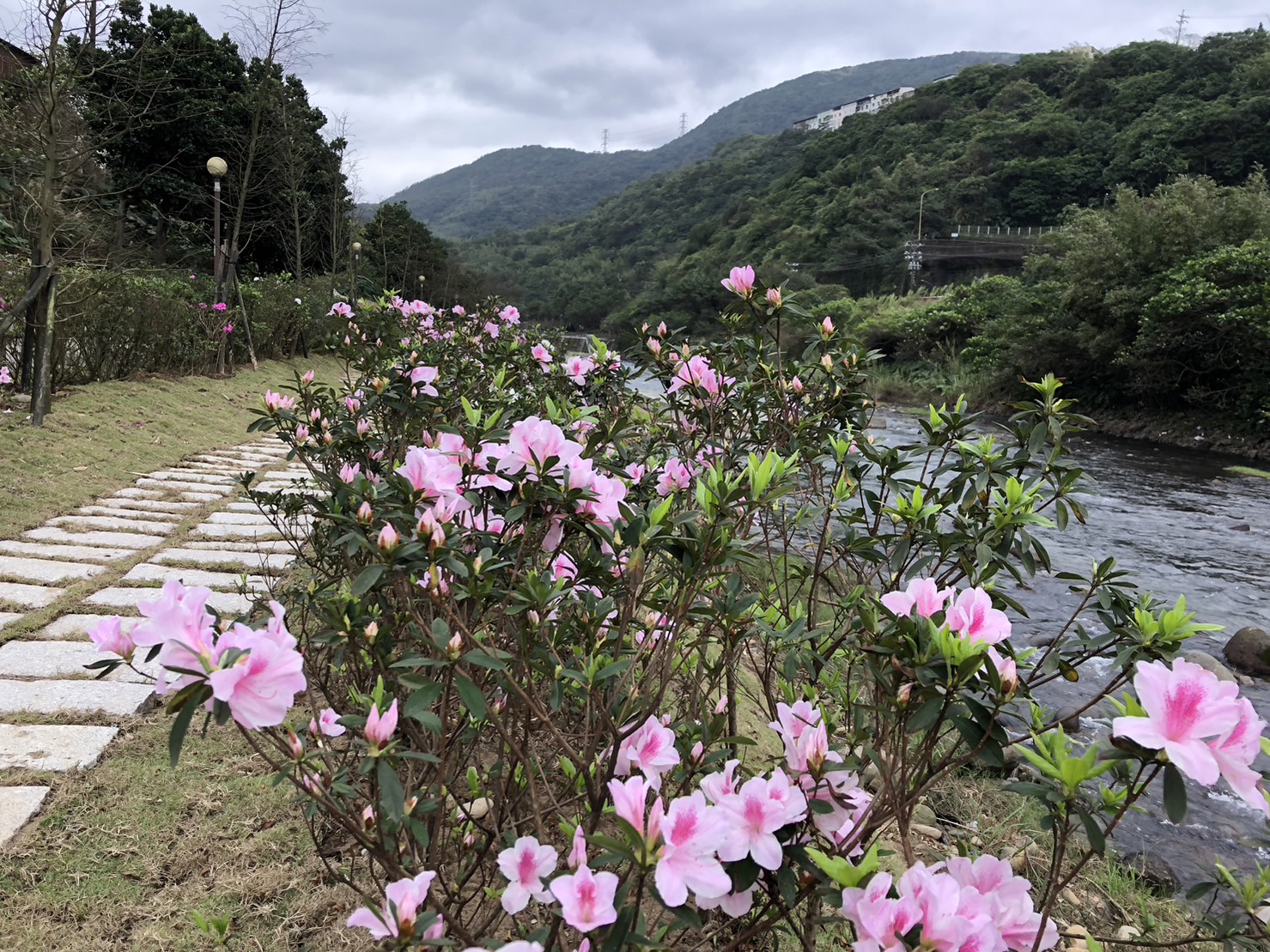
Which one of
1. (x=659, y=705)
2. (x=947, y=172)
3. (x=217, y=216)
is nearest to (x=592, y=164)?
(x=947, y=172)

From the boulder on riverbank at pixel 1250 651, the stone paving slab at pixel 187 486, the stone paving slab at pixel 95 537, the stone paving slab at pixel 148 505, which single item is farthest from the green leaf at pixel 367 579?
the boulder on riverbank at pixel 1250 651

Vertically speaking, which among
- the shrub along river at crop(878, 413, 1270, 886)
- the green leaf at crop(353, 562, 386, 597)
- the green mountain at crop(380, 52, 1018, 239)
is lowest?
the shrub along river at crop(878, 413, 1270, 886)

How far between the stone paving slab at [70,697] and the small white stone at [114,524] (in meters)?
1.54

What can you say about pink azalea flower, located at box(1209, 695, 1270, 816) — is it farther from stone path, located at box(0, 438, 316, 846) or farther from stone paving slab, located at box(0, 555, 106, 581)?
stone paving slab, located at box(0, 555, 106, 581)

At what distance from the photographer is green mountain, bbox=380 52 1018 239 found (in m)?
91.9

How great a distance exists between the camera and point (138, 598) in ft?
8.68

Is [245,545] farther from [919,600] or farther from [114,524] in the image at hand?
[919,600]

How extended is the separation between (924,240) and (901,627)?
38295 mm

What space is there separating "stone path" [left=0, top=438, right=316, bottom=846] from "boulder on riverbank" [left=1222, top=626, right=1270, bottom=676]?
4.88 m

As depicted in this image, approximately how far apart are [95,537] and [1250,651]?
5830mm

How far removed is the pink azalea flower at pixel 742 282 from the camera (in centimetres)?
182

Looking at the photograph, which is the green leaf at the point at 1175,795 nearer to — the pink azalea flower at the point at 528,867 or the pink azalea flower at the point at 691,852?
the pink azalea flower at the point at 691,852

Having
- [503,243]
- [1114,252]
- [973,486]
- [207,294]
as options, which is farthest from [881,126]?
[973,486]

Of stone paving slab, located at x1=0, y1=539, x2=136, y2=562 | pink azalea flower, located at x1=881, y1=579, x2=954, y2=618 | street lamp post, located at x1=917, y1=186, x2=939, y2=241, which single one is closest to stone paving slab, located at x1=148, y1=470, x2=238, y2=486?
stone paving slab, located at x1=0, y1=539, x2=136, y2=562
